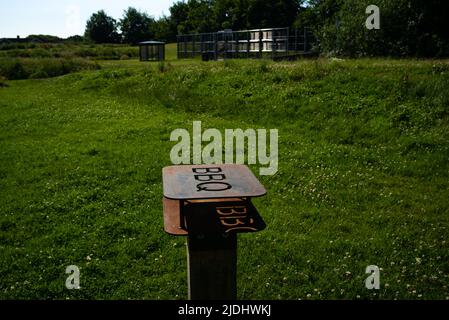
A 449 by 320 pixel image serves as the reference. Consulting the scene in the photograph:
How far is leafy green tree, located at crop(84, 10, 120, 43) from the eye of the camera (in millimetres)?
92938

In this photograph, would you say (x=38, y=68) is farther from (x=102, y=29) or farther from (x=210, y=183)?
(x=102, y=29)

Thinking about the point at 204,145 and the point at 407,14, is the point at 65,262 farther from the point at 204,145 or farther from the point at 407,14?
the point at 407,14

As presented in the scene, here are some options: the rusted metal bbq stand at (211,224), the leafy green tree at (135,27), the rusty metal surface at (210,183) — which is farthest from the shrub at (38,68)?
the leafy green tree at (135,27)

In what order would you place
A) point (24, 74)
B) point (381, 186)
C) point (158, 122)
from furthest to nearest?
1. point (24, 74)
2. point (158, 122)
3. point (381, 186)

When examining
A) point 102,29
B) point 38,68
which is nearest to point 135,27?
point 102,29

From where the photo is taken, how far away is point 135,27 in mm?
91812

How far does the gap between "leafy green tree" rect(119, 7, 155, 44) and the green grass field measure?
75.9m

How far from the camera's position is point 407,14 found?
2048cm

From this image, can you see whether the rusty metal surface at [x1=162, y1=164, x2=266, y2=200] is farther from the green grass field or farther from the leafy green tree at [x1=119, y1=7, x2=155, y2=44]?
the leafy green tree at [x1=119, y1=7, x2=155, y2=44]

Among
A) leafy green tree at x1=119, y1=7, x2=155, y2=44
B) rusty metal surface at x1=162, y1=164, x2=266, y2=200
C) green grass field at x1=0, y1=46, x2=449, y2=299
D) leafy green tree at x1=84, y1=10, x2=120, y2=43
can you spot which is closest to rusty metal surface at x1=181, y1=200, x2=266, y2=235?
rusty metal surface at x1=162, y1=164, x2=266, y2=200

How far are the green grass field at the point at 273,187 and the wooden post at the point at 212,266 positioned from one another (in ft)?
6.33
